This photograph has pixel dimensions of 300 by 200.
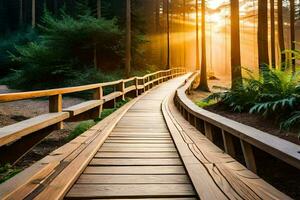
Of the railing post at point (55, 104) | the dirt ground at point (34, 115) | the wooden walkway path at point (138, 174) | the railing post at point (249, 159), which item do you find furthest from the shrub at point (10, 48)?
the railing post at point (249, 159)

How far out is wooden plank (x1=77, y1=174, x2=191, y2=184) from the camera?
11.4ft

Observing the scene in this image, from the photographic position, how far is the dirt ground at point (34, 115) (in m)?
Result: 8.68

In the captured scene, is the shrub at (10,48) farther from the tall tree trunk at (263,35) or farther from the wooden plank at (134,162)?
the wooden plank at (134,162)

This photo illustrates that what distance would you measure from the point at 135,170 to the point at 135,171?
0.04m

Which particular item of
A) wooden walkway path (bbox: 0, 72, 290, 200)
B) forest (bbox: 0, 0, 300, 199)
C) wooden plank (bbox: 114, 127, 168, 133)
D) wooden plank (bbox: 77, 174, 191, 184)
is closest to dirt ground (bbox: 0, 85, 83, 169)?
forest (bbox: 0, 0, 300, 199)

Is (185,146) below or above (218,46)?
below

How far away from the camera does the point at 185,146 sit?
5059 millimetres

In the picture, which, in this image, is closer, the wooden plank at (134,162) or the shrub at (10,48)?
the wooden plank at (134,162)

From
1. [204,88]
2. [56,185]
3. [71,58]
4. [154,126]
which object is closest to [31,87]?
[71,58]

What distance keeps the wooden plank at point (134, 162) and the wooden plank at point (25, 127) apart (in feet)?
2.72

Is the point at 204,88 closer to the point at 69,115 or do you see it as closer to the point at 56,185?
the point at 69,115

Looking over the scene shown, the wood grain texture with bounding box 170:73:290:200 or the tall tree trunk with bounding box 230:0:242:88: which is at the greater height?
the tall tree trunk with bounding box 230:0:242:88

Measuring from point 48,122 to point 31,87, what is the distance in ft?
67.4

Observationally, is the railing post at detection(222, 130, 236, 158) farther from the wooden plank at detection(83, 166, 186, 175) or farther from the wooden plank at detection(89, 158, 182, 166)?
the wooden plank at detection(83, 166, 186, 175)
